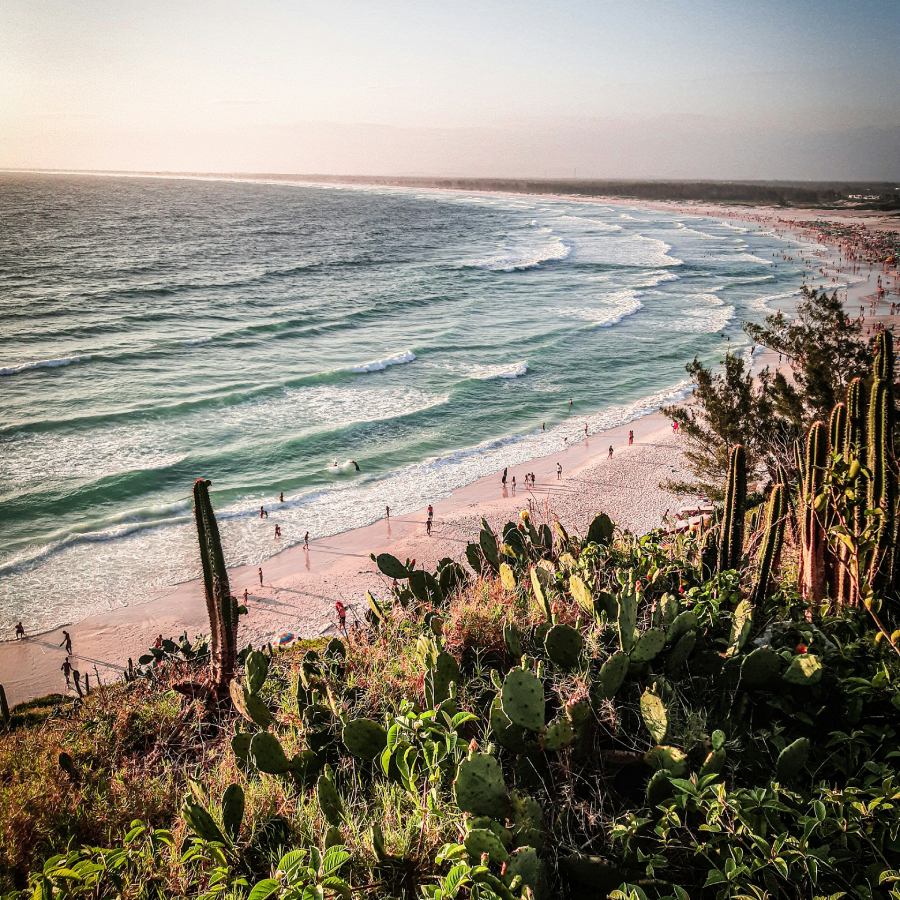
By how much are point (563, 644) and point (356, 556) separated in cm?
1588

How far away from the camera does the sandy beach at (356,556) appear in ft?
52.1

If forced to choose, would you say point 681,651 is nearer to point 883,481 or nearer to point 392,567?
point 883,481

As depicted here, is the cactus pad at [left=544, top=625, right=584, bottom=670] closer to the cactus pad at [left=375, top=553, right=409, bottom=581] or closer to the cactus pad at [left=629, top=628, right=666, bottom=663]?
the cactus pad at [left=629, top=628, right=666, bottom=663]

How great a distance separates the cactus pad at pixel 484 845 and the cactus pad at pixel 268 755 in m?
1.70

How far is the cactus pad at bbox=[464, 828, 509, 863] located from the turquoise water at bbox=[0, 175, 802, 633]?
57.4ft

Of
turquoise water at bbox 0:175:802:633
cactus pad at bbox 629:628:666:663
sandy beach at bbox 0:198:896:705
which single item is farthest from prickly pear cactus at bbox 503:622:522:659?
turquoise water at bbox 0:175:802:633

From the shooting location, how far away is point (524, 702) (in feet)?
13.0

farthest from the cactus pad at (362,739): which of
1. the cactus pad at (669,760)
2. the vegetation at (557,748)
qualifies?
the cactus pad at (669,760)

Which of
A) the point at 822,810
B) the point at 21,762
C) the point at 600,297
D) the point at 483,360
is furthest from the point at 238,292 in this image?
the point at 822,810

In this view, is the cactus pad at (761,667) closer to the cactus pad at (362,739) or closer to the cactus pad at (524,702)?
the cactus pad at (524,702)

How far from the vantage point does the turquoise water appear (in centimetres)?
2172

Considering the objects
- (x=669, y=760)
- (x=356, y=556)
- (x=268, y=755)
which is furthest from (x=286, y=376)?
(x=669, y=760)

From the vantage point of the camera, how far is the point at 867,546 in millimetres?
5523

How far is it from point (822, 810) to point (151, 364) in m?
38.6
